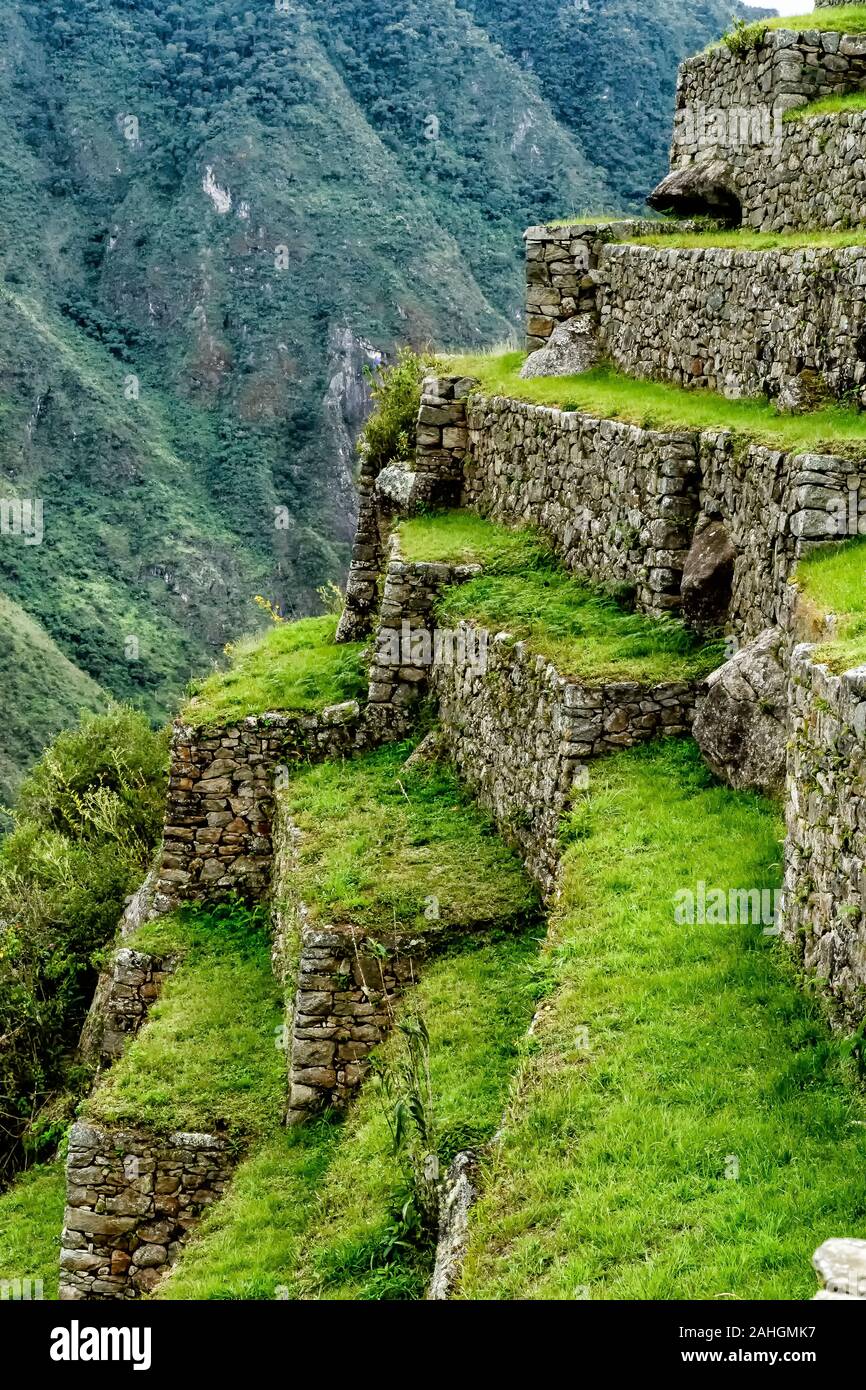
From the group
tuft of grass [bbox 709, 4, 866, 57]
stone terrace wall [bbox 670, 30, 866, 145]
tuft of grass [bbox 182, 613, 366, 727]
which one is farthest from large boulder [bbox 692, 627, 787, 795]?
tuft of grass [bbox 709, 4, 866, 57]

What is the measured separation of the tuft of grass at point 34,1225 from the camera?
42.9 ft

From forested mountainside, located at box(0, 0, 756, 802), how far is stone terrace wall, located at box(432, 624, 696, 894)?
141 feet

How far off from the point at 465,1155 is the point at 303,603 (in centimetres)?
5453

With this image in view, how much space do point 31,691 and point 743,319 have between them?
41.6 meters

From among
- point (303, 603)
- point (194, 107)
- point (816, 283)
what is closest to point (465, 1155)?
point (816, 283)


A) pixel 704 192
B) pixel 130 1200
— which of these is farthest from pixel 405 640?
pixel 130 1200

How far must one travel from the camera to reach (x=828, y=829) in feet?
26.3

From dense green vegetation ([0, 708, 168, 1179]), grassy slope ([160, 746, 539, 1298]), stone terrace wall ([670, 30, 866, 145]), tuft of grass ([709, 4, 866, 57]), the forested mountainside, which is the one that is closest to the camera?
grassy slope ([160, 746, 539, 1298])

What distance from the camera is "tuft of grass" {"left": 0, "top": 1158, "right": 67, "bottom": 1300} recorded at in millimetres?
13070

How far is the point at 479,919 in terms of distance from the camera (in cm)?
1163

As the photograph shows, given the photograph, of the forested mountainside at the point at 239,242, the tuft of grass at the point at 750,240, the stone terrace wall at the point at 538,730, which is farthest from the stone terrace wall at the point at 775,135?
the forested mountainside at the point at 239,242

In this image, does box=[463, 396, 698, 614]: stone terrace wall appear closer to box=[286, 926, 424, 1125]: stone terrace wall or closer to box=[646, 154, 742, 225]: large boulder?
box=[646, 154, 742, 225]: large boulder

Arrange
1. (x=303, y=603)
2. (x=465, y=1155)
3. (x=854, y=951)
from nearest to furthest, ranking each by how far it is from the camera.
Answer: (x=854, y=951) < (x=465, y=1155) < (x=303, y=603)

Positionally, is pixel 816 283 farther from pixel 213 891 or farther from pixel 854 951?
pixel 213 891
